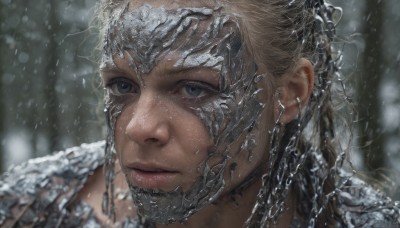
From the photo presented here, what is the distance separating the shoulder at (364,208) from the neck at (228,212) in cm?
25

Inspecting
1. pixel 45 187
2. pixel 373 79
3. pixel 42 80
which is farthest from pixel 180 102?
pixel 42 80

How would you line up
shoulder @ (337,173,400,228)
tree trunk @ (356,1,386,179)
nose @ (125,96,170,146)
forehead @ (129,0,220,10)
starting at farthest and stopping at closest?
tree trunk @ (356,1,386,179)
shoulder @ (337,173,400,228)
forehead @ (129,0,220,10)
nose @ (125,96,170,146)

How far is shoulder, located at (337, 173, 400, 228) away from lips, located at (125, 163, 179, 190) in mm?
643

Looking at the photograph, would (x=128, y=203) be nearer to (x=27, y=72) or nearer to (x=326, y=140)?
(x=326, y=140)

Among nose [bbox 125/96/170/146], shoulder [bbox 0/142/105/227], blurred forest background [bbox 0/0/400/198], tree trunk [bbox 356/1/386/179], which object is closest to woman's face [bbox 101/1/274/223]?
nose [bbox 125/96/170/146]

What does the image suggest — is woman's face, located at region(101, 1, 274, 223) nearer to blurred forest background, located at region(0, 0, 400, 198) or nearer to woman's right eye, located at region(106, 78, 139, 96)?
woman's right eye, located at region(106, 78, 139, 96)

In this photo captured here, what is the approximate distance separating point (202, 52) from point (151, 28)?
0.15 meters

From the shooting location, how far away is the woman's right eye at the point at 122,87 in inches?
91.5

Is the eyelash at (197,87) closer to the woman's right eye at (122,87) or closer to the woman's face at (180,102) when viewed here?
the woman's face at (180,102)

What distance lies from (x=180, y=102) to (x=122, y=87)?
7.2 inches

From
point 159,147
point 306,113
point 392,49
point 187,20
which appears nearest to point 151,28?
point 187,20

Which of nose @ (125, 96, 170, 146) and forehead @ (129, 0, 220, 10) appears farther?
forehead @ (129, 0, 220, 10)

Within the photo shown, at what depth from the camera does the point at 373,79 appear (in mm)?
5828

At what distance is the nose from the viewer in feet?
7.14
